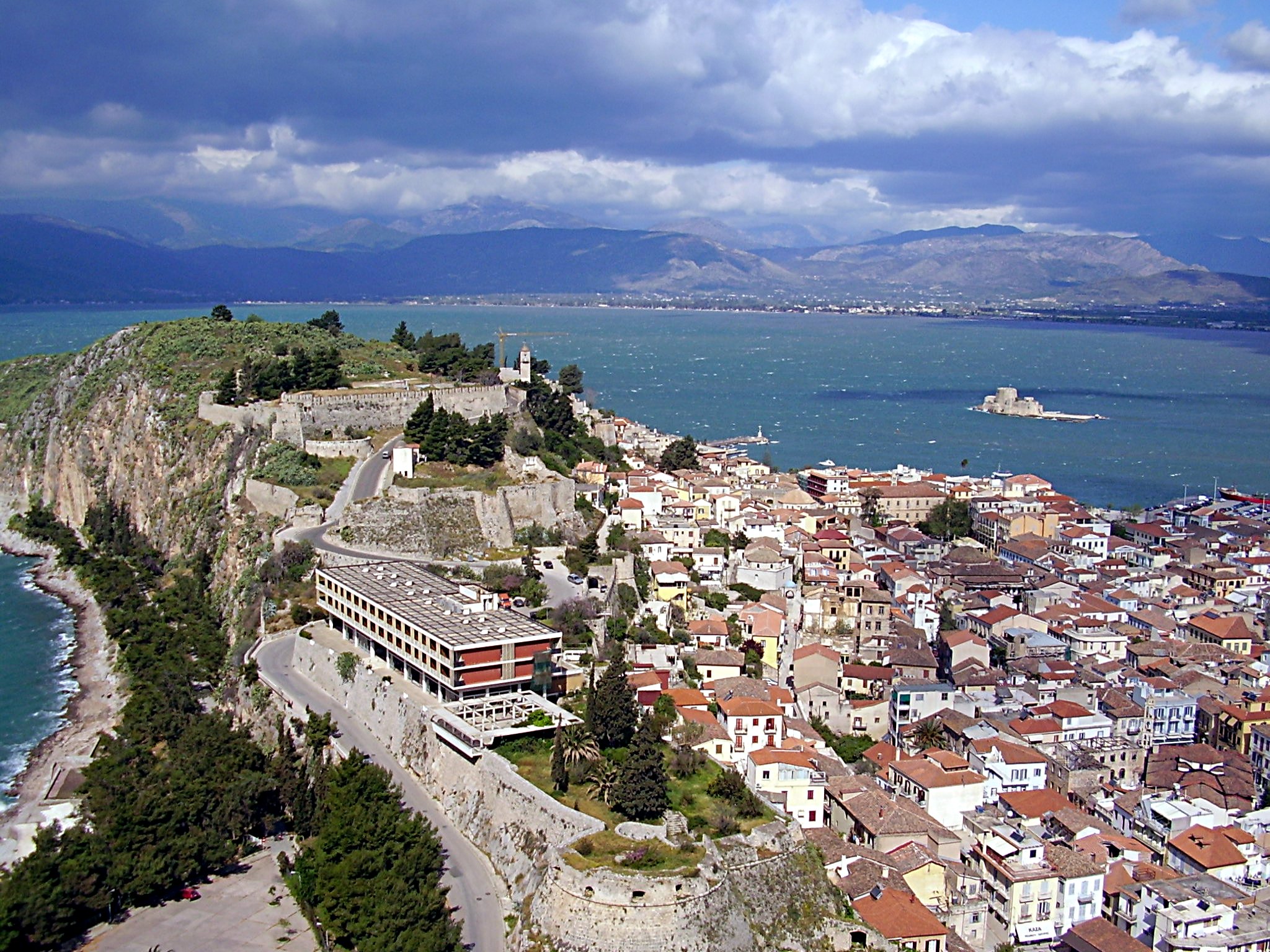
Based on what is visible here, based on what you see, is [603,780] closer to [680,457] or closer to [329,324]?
[680,457]

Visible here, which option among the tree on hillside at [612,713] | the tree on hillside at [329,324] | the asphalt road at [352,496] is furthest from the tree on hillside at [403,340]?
the tree on hillside at [612,713]

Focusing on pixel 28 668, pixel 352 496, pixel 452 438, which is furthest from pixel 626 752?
pixel 28 668

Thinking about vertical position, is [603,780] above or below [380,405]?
below

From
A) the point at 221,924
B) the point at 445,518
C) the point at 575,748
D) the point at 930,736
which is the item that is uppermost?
the point at 445,518

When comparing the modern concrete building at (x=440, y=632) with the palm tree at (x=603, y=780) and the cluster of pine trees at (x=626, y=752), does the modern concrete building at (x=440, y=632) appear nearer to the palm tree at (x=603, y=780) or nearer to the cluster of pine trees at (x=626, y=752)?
the cluster of pine trees at (x=626, y=752)

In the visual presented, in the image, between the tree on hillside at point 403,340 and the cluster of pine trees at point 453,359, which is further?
the tree on hillside at point 403,340
